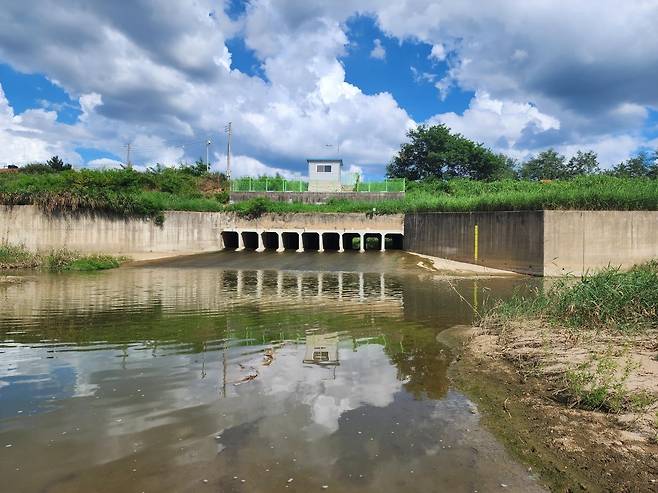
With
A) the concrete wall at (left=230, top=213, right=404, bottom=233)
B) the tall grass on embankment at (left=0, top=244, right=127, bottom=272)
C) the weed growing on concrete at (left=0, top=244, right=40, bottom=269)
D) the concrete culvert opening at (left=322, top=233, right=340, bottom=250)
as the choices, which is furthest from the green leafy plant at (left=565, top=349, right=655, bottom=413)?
the concrete culvert opening at (left=322, top=233, right=340, bottom=250)

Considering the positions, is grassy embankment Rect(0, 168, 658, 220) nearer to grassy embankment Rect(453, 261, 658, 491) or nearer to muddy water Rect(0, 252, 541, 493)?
muddy water Rect(0, 252, 541, 493)

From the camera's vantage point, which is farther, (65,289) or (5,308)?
(65,289)

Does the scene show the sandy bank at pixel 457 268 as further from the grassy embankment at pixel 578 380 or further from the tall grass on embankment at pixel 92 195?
the tall grass on embankment at pixel 92 195

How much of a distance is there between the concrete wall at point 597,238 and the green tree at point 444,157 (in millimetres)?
32114

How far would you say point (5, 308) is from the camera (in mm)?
11305

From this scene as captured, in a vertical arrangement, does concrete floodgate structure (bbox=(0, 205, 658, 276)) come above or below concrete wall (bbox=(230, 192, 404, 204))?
below

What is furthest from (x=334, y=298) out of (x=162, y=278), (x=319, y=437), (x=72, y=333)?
(x=319, y=437)

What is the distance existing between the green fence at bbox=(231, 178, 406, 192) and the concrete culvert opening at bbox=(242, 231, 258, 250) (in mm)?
4105

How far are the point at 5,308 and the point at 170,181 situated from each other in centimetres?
2461

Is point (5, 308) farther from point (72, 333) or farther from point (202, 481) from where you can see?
point (202, 481)

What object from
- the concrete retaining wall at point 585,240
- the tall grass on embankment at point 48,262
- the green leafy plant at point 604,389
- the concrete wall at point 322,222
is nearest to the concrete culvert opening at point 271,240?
the concrete wall at point 322,222

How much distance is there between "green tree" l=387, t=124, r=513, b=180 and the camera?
51188 millimetres

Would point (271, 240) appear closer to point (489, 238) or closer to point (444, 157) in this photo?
point (489, 238)

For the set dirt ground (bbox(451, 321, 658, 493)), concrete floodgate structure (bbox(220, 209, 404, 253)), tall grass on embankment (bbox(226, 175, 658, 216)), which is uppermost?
tall grass on embankment (bbox(226, 175, 658, 216))
